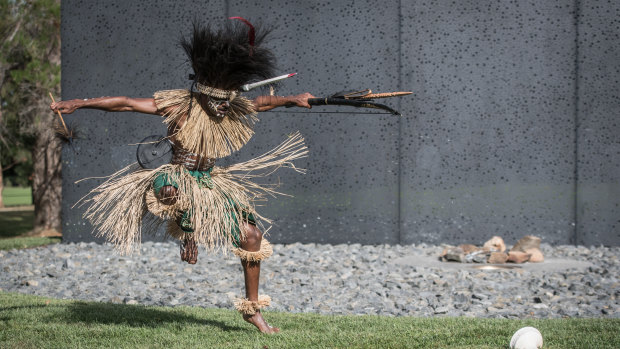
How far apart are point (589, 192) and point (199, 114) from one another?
5396mm

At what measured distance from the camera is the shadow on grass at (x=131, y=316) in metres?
4.00

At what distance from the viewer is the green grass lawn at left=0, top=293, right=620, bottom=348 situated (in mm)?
3438

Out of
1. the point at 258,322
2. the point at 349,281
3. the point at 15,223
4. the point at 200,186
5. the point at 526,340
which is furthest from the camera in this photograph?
the point at 15,223

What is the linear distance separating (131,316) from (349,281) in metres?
1.97

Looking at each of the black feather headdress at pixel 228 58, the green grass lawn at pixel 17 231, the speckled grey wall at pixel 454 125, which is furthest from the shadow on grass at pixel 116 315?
the green grass lawn at pixel 17 231

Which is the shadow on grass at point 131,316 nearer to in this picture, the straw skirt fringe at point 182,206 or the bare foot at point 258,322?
the bare foot at point 258,322

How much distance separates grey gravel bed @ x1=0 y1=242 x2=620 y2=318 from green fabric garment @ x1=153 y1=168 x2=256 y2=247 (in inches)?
23.6

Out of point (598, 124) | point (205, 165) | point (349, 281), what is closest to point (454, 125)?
point (598, 124)

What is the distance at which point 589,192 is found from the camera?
7492 millimetres

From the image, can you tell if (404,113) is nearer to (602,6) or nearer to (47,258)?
(602,6)

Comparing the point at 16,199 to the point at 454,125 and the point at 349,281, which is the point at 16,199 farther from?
the point at 349,281

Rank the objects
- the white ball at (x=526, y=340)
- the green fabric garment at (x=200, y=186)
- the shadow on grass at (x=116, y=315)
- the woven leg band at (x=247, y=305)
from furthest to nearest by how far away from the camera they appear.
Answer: the shadow on grass at (x=116, y=315)
the woven leg band at (x=247, y=305)
the green fabric garment at (x=200, y=186)
the white ball at (x=526, y=340)

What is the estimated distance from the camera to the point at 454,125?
755 centimetres

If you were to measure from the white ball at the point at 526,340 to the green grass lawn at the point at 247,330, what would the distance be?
0.12 metres
